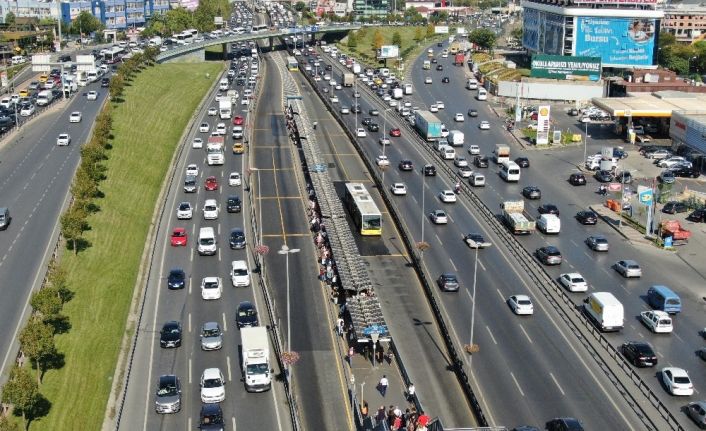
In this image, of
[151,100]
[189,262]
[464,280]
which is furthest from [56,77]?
[464,280]

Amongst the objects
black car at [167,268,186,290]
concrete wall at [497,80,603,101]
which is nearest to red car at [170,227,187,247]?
black car at [167,268,186,290]

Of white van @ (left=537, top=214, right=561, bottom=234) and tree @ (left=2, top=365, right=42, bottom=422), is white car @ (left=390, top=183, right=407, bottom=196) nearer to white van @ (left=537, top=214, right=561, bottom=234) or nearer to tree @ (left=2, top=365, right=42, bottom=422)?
white van @ (left=537, top=214, right=561, bottom=234)

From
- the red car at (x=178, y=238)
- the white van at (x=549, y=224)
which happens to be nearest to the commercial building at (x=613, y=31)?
the white van at (x=549, y=224)

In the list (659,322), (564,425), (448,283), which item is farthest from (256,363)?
(659,322)

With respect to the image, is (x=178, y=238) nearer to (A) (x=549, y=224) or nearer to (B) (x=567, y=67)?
(A) (x=549, y=224)

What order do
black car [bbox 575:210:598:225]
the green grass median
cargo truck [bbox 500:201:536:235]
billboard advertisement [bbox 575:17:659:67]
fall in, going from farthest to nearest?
billboard advertisement [bbox 575:17:659:67] < black car [bbox 575:210:598:225] < cargo truck [bbox 500:201:536:235] < the green grass median

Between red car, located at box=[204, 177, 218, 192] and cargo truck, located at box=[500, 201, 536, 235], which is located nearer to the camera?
cargo truck, located at box=[500, 201, 536, 235]
